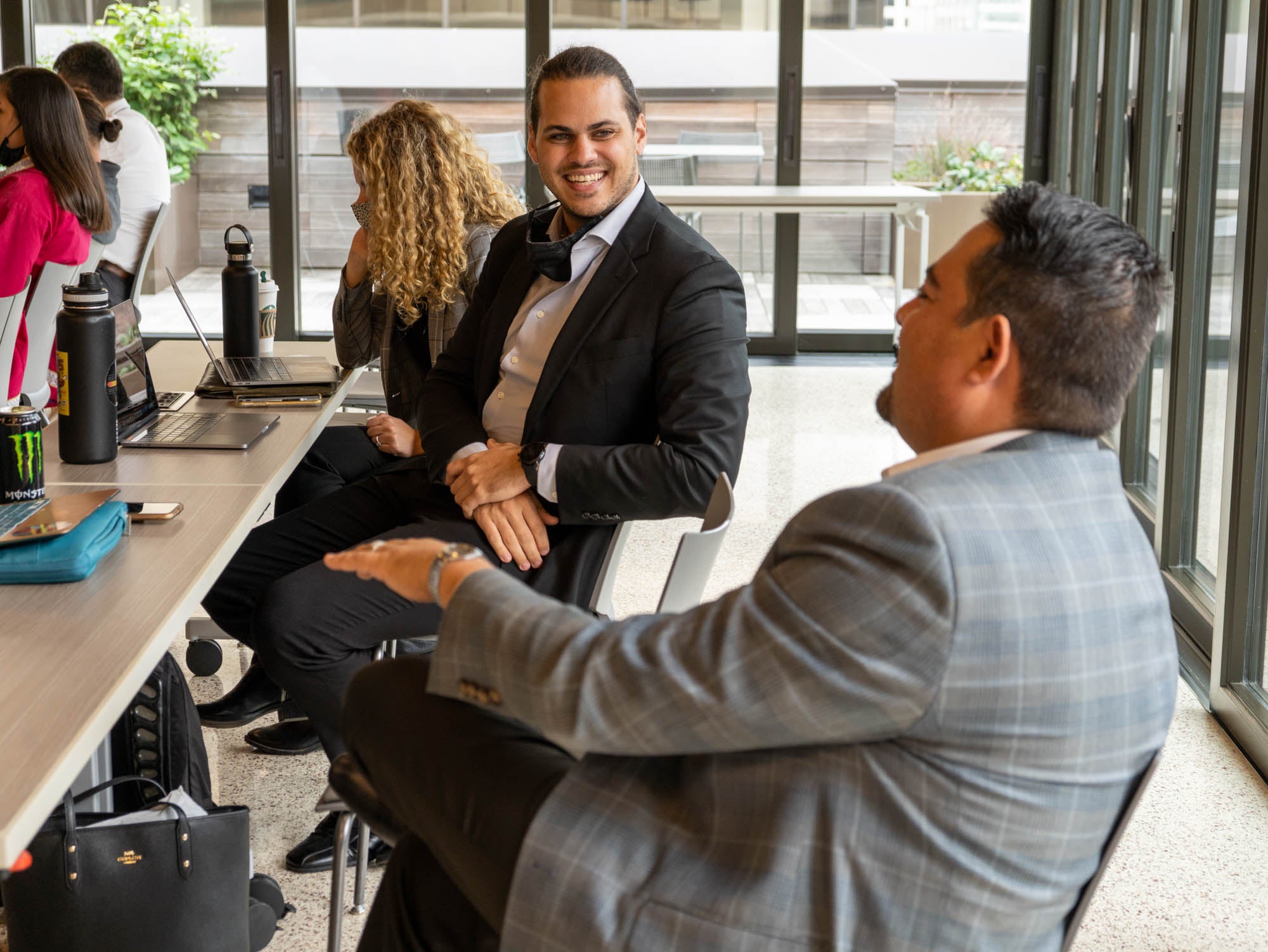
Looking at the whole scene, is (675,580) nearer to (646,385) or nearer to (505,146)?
(646,385)

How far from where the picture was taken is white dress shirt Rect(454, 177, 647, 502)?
2.29 meters

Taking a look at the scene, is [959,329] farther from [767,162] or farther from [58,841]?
[767,162]

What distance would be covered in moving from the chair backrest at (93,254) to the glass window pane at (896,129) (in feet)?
12.8

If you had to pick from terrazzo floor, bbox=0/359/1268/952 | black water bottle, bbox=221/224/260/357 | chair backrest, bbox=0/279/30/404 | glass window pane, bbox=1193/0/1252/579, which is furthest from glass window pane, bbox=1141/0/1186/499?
chair backrest, bbox=0/279/30/404

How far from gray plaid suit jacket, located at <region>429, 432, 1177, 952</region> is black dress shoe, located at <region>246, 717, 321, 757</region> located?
5.42 feet

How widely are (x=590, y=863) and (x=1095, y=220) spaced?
697 millimetres

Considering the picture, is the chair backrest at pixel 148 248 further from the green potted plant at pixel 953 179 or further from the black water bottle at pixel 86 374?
the green potted plant at pixel 953 179

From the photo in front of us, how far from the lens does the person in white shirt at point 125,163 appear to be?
16.2 ft

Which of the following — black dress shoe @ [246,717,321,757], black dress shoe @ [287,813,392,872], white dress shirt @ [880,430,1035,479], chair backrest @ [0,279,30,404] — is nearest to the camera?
white dress shirt @ [880,430,1035,479]

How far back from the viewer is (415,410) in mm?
2938

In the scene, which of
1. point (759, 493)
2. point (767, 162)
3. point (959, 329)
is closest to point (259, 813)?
point (959, 329)

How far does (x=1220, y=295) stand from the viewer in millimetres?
3486

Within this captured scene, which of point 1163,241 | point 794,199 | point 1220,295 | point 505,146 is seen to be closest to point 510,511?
point 1220,295

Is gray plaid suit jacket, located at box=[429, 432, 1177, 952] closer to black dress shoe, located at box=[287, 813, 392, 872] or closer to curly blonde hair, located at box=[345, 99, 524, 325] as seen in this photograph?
black dress shoe, located at box=[287, 813, 392, 872]
